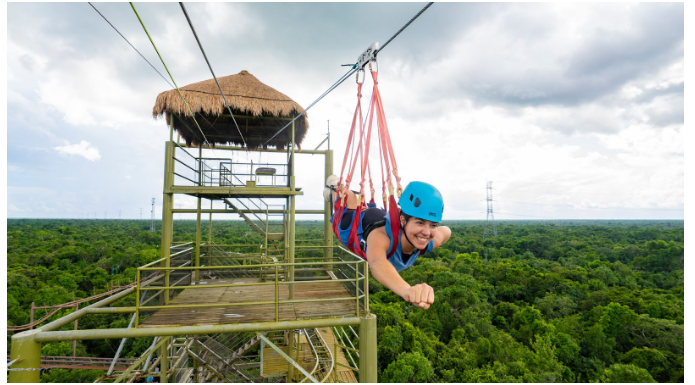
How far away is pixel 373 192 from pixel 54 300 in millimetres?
29820

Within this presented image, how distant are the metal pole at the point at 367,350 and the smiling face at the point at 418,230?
331cm

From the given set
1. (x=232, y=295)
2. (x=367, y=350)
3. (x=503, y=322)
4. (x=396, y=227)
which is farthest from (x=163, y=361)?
(x=503, y=322)

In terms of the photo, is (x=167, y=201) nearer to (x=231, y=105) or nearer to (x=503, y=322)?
(x=231, y=105)

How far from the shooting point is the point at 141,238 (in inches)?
2479

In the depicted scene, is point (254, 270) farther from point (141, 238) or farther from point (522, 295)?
point (141, 238)

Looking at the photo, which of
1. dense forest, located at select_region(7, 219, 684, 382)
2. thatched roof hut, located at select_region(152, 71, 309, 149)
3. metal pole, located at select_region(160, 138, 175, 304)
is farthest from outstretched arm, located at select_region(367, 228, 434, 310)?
dense forest, located at select_region(7, 219, 684, 382)

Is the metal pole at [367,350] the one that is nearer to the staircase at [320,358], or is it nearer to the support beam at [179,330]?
the support beam at [179,330]

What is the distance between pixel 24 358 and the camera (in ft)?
15.6

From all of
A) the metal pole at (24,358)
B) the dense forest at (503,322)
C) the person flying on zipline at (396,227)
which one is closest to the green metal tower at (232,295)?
the metal pole at (24,358)

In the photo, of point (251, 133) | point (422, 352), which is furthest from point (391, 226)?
point (422, 352)

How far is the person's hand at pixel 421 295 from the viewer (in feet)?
7.11

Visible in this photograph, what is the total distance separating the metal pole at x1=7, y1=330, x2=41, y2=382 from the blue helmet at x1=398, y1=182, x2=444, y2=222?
5890 mm

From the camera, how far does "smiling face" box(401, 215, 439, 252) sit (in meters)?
2.87

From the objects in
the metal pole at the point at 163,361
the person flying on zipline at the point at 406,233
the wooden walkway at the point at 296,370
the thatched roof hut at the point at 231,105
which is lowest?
the wooden walkway at the point at 296,370
